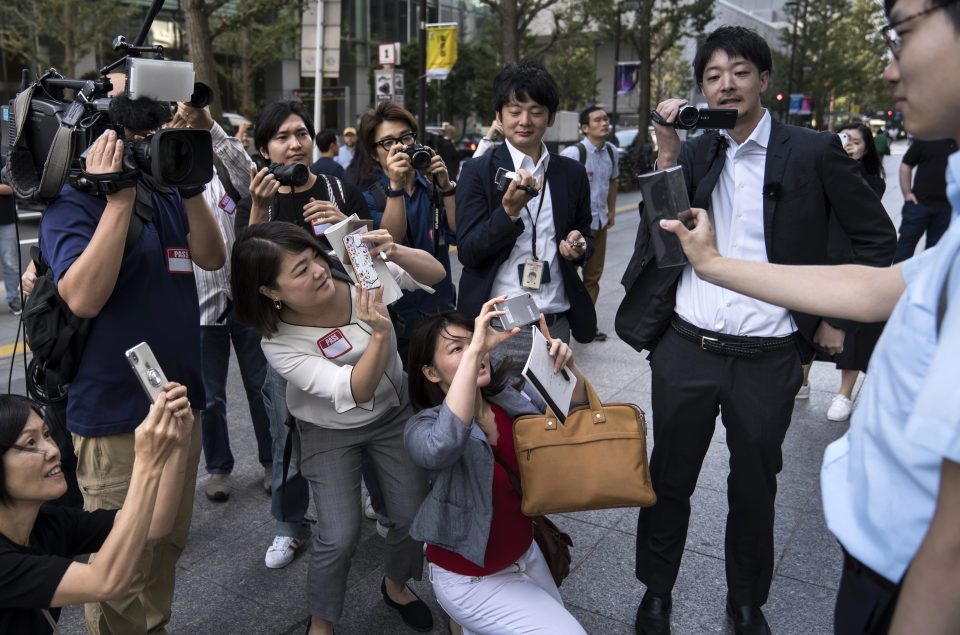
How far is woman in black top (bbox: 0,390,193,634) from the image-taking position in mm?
1682

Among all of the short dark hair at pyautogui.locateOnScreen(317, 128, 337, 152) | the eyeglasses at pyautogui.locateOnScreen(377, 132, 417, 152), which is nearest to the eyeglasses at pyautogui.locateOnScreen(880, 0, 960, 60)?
the eyeglasses at pyautogui.locateOnScreen(377, 132, 417, 152)

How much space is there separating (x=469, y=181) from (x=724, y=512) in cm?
187

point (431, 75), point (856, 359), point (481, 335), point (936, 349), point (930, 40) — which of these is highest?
point (431, 75)

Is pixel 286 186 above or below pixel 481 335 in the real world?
above

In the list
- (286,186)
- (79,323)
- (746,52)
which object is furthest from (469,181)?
(79,323)

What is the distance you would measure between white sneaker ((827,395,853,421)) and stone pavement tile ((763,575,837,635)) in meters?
1.88

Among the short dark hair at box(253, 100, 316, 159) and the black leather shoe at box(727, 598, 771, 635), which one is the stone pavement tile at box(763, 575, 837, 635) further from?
the short dark hair at box(253, 100, 316, 159)

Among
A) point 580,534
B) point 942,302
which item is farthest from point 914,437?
point 580,534

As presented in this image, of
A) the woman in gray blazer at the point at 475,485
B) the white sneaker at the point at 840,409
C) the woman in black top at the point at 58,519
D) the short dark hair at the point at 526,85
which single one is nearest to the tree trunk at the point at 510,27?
the white sneaker at the point at 840,409

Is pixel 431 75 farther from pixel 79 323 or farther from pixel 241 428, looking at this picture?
pixel 79 323

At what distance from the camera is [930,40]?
42.7 inches

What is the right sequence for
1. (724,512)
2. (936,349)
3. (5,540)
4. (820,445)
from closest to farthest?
(936,349), (5,540), (724,512), (820,445)

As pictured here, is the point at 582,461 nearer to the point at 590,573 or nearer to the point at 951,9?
the point at 590,573

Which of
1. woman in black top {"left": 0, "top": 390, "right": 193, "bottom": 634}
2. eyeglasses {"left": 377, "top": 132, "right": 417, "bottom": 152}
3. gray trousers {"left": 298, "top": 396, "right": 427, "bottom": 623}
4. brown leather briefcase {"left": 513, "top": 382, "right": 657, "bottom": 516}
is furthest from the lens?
eyeglasses {"left": 377, "top": 132, "right": 417, "bottom": 152}
